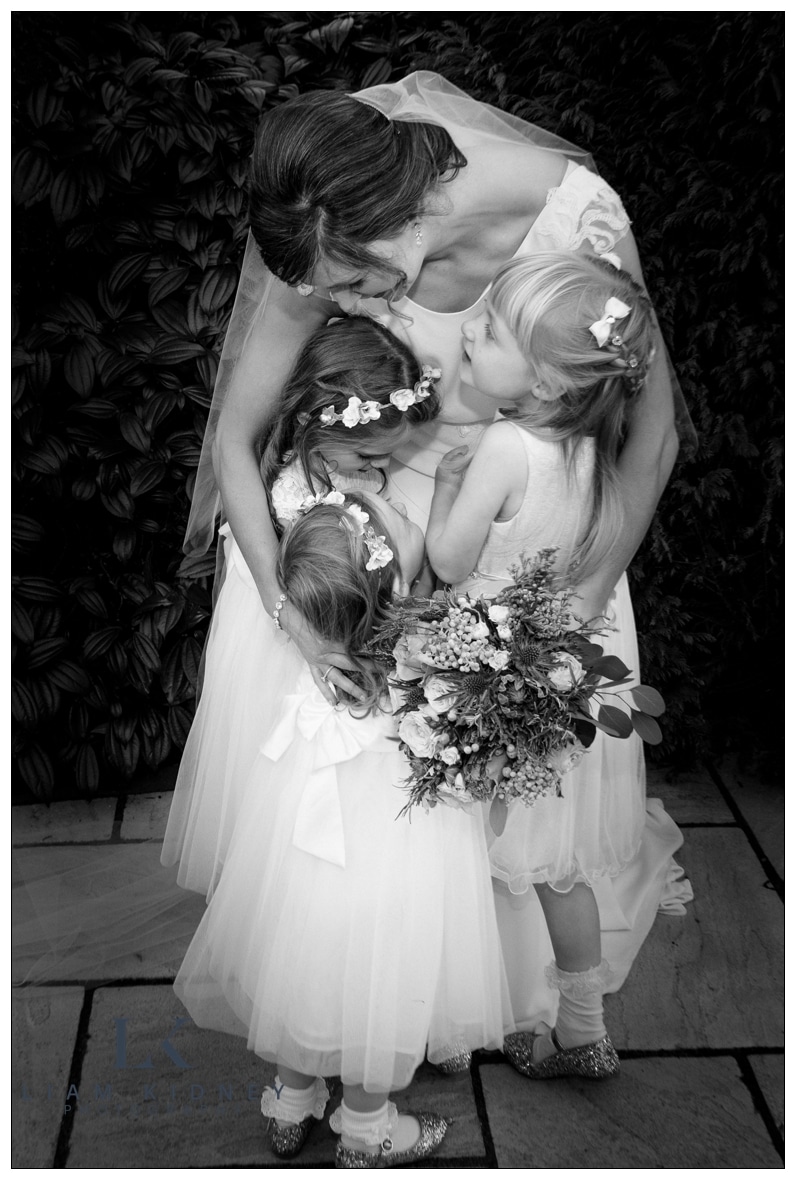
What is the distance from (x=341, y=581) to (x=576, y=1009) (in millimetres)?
1117

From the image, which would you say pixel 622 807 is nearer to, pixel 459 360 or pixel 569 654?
pixel 569 654

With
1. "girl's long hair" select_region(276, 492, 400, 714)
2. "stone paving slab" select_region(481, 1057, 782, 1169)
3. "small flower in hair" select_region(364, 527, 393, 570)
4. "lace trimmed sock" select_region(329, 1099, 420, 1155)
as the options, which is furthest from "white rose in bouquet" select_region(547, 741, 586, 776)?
"stone paving slab" select_region(481, 1057, 782, 1169)

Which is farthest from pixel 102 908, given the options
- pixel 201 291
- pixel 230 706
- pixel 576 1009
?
pixel 201 291

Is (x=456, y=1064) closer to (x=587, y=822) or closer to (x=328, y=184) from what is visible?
(x=587, y=822)

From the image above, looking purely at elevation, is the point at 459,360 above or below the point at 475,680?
above

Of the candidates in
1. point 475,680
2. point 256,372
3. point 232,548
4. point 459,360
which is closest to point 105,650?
point 232,548

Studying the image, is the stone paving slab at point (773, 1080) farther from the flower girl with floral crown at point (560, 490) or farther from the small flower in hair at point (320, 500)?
the small flower in hair at point (320, 500)

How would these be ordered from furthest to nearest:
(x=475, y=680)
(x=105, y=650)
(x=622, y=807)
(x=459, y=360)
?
1. (x=105, y=650)
2. (x=622, y=807)
3. (x=459, y=360)
4. (x=475, y=680)

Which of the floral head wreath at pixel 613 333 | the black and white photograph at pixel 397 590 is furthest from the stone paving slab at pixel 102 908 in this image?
the floral head wreath at pixel 613 333

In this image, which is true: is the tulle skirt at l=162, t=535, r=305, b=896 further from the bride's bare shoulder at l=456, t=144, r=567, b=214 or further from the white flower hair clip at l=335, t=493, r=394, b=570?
the bride's bare shoulder at l=456, t=144, r=567, b=214

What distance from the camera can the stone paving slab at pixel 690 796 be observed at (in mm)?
3168

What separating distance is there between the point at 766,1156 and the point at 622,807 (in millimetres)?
761

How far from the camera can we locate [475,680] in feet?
5.35

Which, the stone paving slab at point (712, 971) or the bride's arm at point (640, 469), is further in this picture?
the stone paving slab at point (712, 971)
